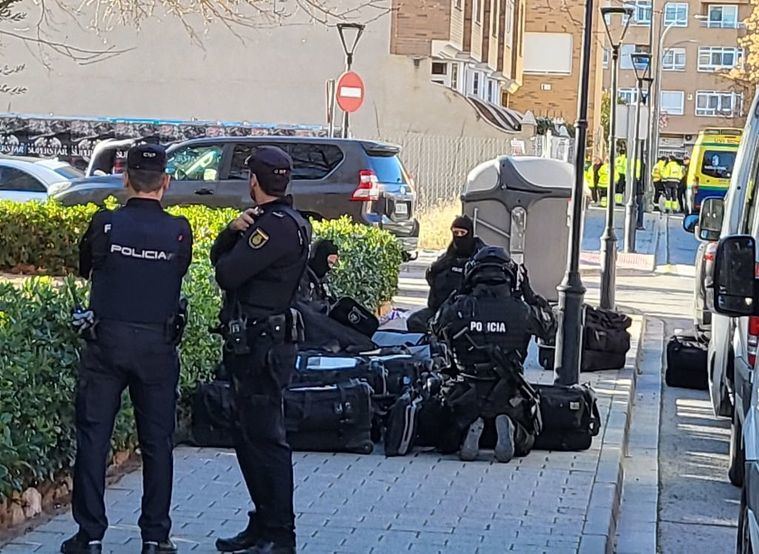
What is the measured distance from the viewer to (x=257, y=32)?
3519 cm

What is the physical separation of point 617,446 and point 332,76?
27.7m

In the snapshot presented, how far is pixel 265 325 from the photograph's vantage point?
5625 millimetres

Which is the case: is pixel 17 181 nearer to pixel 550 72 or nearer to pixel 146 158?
pixel 146 158

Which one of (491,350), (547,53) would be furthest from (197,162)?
(547,53)

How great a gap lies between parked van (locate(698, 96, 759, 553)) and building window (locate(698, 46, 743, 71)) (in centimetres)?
7937

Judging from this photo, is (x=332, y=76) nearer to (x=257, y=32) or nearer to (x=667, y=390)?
(x=257, y=32)

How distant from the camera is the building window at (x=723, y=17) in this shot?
86.1m

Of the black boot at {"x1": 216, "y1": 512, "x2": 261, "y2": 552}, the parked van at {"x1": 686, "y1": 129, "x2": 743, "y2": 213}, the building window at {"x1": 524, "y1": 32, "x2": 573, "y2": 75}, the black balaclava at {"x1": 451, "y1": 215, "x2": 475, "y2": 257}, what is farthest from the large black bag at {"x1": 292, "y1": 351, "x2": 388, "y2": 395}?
the building window at {"x1": 524, "y1": 32, "x2": 573, "y2": 75}

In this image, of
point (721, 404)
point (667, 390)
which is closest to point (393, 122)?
point (667, 390)

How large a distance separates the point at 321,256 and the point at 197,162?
26.0 feet

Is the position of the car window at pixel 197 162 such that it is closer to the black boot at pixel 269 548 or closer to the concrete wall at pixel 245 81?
the black boot at pixel 269 548

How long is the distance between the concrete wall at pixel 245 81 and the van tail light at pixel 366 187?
17.3m

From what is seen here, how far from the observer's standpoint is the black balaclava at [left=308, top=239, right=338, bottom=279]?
33.8 feet

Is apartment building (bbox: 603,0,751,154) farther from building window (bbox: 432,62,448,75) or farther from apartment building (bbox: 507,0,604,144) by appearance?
building window (bbox: 432,62,448,75)
